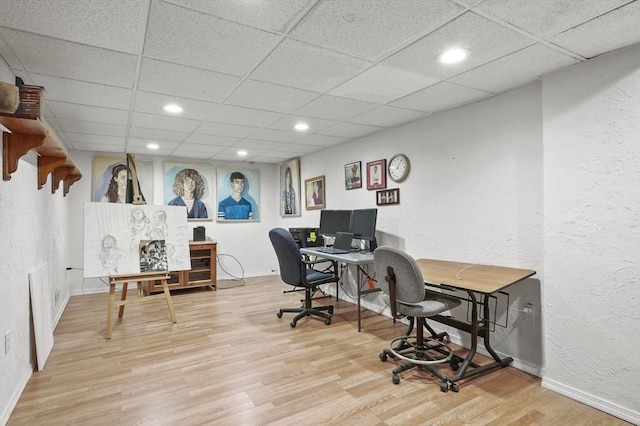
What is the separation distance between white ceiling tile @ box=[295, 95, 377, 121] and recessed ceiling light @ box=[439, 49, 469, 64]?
0.98 m

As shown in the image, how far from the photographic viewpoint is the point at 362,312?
434cm

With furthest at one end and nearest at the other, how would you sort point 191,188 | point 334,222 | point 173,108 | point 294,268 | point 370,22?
point 191,188 → point 334,222 → point 294,268 → point 173,108 → point 370,22

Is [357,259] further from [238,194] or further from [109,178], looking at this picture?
[109,178]

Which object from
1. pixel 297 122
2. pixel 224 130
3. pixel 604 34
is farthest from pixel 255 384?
pixel 604 34

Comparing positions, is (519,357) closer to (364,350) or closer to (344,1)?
(364,350)

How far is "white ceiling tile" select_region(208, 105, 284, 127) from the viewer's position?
328cm

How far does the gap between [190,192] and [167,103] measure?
3.43 metres

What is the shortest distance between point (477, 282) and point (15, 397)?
3267mm

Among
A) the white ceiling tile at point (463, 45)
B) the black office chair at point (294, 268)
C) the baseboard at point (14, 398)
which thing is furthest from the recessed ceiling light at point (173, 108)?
the baseboard at point (14, 398)

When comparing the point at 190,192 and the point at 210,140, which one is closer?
the point at 210,140

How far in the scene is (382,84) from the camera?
2.68 metres

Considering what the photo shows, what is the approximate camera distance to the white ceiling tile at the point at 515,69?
2.16 m

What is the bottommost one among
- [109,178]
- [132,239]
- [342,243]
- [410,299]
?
[410,299]

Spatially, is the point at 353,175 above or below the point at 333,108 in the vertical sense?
below
